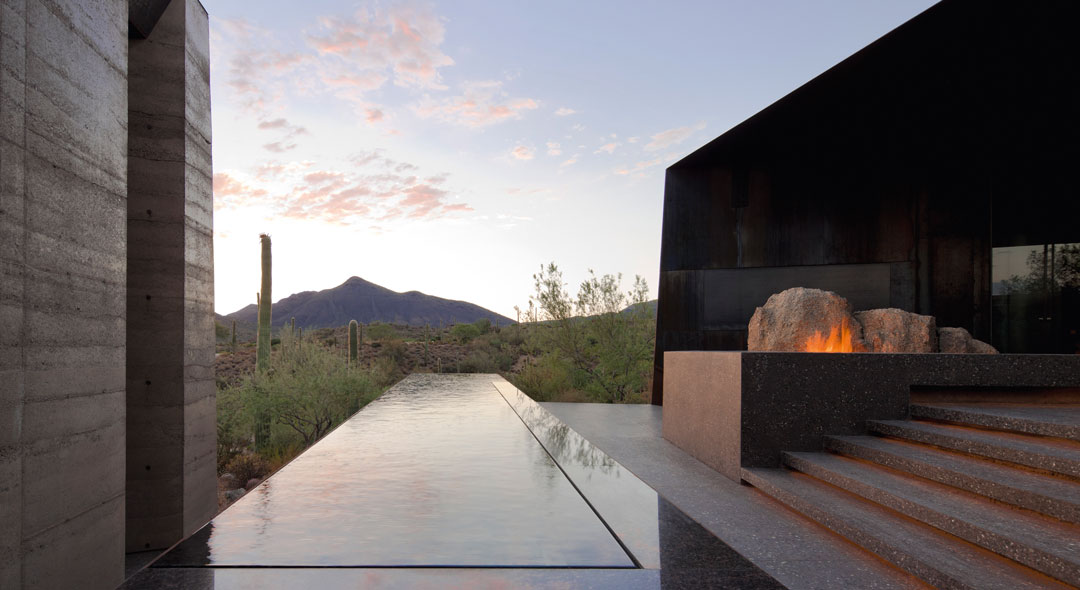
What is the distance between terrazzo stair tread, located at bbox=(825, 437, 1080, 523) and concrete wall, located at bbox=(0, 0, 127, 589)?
4643 millimetres

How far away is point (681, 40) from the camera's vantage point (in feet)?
34.1

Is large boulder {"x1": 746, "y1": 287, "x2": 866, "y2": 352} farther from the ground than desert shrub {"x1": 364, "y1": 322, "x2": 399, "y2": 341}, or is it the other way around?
large boulder {"x1": 746, "y1": 287, "x2": 866, "y2": 352}

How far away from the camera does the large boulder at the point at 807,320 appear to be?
21.7ft

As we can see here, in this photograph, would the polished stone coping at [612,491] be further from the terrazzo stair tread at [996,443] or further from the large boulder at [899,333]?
the large boulder at [899,333]

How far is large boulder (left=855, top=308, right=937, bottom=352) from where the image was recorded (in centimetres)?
663

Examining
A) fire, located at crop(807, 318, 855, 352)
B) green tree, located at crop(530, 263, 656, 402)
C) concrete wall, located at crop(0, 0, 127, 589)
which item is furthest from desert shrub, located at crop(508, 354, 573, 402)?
concrete wall, located at crop(0, 0, 127, 589)

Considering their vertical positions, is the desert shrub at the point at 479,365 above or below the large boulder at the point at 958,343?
below

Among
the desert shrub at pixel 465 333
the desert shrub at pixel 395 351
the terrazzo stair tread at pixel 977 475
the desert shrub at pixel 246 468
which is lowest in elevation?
the desert shrub at pixel 246 468

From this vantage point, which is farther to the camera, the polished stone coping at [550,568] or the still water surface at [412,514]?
the still water surface at [412,514]

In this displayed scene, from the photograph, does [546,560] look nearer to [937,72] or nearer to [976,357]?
[976,357]

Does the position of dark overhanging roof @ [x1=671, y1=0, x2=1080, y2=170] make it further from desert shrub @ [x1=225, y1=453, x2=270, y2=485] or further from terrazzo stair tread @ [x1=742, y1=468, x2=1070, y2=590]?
desert shrub @ [x1=225, y1=453, x2=270, y2=485]

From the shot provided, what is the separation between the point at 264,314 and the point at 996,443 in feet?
42.3

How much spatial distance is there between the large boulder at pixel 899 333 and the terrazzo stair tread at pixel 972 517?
112 inches

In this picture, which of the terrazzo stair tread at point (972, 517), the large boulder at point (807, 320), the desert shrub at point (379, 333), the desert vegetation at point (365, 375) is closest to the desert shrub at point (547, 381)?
the desert vegetation at point (365, 375)
